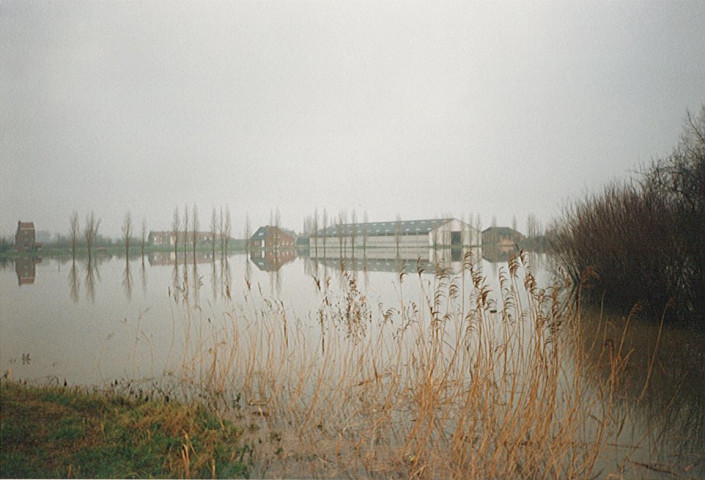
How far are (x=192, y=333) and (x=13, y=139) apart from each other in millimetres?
1903

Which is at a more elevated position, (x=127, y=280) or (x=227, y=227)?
(x=227, y=227)

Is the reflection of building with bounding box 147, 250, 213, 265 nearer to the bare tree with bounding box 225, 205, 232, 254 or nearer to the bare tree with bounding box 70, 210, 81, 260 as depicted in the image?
the bare tree with bounding box 225, 205, 232, 254

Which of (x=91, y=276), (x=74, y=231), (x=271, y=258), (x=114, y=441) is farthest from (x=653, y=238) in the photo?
(x=74, y=231)

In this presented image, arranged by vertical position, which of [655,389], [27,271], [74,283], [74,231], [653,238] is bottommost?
[655,389]

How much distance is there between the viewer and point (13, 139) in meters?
3.45

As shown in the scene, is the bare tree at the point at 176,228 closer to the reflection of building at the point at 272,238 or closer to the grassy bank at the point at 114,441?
the reflection of building at the point at 272,238

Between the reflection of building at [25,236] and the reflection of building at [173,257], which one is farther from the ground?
the reflection of building at [25,236]

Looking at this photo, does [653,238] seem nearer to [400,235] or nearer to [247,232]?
[400,235]

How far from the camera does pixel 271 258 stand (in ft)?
12.3

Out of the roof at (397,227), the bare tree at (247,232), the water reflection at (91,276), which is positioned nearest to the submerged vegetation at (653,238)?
the roof at (397,227)

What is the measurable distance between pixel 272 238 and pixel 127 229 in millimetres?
1144

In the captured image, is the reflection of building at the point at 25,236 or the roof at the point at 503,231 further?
the roof at the point at 503,231

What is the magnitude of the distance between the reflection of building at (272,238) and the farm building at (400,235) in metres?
0.18

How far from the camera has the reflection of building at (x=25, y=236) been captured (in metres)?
3.47
